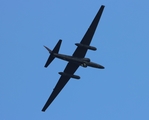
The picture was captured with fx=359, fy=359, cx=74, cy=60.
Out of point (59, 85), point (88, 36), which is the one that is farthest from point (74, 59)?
point (59, 85)

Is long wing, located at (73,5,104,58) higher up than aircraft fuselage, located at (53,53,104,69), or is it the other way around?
long wing, located at (73,5,104,58)

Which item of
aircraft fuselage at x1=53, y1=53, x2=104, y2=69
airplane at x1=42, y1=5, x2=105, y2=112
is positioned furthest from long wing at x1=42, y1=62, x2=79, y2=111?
aircraft fuselage at x1=53, y1=53, x2=104, y2=69

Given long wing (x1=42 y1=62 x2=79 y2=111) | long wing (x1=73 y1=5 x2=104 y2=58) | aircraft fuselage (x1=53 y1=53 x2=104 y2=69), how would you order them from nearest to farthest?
long wing (x1=73 y1=5 x2=104 y2=58), aircraft fuselage (x1=53 y1=53 x2=104 y2=69), long wing (x1=42 y1=62 x2=79 y2=111)

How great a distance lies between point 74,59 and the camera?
245 ft

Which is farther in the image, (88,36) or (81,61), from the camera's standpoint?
(81,61)

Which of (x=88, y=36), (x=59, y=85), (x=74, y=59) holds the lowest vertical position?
(x=59, y=85)

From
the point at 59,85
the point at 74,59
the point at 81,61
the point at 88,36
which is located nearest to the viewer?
the point at 88,36

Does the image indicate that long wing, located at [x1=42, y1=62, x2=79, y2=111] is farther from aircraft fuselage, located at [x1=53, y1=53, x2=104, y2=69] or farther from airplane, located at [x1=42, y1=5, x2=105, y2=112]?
aircraft fuselage, located at [x1=53, y1=53, x2=104, y2=69]

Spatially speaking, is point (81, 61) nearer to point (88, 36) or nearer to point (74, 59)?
point (74, 59)

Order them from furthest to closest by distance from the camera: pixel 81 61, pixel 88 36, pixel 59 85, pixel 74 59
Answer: pixel 59 85
pixel 81 61
pixel 74 59
pixel 88 36

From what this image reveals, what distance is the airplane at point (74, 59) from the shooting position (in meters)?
72.4

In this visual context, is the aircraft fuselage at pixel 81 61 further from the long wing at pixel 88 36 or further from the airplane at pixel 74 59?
the long wing at pixel 88 36

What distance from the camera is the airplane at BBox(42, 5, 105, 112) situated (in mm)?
72375

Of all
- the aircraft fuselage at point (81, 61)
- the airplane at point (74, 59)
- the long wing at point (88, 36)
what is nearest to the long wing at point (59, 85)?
the airplane at point (74, 59)
